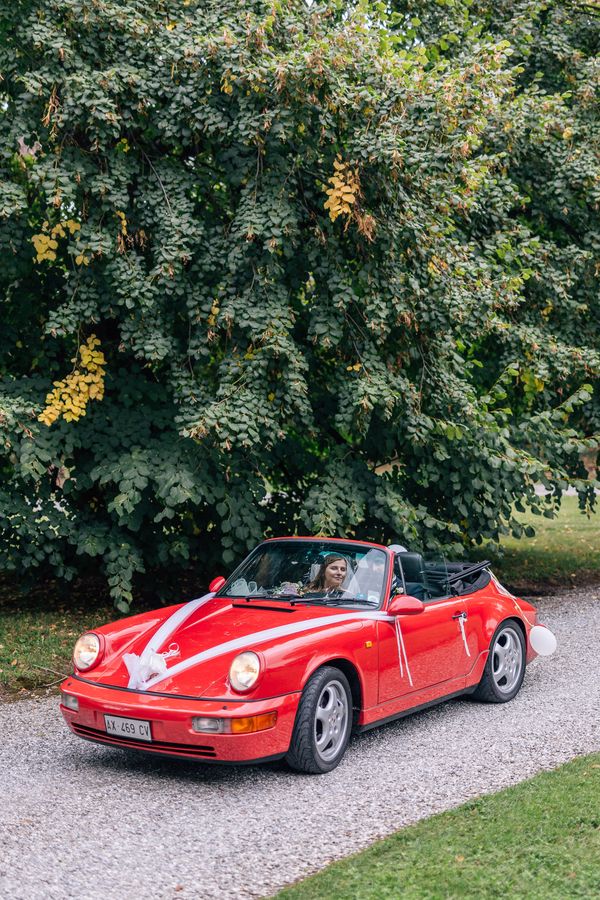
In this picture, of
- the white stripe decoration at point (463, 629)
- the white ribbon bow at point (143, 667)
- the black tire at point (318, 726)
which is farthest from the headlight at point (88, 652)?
the white stripe decoration at point (463, 629)

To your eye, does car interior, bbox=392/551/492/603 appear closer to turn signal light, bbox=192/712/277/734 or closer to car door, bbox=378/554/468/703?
car door, bbox=378/554/468/703

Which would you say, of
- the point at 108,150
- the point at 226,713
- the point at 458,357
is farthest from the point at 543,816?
the point at 108,150

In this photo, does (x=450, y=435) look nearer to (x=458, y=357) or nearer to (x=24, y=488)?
(x=458, y=357)

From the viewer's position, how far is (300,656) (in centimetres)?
587

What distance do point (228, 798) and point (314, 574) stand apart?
1831 mm

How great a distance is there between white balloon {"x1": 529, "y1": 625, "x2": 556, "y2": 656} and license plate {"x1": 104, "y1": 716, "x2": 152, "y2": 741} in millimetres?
3500

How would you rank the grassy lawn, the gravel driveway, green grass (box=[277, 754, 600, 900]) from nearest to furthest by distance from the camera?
green grass (box=[277, 754, 600, 900]) → the gravel driveway → the grassy lawn

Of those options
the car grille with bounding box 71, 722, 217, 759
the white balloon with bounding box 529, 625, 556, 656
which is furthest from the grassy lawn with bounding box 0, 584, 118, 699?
the white balloon with bounding box 529, 625, 556, 656

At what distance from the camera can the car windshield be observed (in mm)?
6805

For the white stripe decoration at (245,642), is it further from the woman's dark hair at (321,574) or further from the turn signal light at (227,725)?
the woman's dark hair at (321,574)

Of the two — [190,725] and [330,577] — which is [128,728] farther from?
[330,577]

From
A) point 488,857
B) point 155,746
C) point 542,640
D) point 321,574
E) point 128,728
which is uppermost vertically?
point 321,574

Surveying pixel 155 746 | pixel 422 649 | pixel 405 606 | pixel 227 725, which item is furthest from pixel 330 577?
pixel 155 746

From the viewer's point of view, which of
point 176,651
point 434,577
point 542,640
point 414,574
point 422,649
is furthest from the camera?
point 542,640
